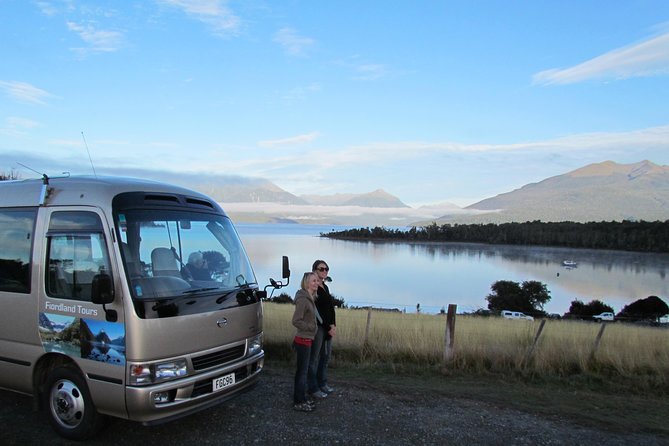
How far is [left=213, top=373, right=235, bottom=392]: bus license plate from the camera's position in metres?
4.34

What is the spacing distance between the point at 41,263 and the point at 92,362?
4.04 feet

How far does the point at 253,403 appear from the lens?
5359 mm

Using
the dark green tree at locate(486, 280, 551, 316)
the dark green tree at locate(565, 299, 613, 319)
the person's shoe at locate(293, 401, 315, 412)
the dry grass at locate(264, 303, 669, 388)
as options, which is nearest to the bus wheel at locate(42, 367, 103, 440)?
the person's shoe at locate(293, 401, 315, 412)

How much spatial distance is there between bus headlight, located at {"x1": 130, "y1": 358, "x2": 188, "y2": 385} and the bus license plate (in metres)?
0.38

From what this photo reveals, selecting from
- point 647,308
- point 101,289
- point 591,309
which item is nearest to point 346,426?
point 101,289

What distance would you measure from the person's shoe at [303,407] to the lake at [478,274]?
32208 mm

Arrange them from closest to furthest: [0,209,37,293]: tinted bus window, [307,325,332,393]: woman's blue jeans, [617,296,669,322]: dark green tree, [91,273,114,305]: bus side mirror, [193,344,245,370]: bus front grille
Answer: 1. [91,273,114,305]: bus side mirror
2. [193,344,245,370]: bus front grille
3. [0,209,37,293]: tinted bus window
4. [307,325,332,393]: woman's blue jeans
5. [617,296,669,322]: dark green tree

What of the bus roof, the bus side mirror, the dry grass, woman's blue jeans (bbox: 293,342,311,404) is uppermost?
the bus roof

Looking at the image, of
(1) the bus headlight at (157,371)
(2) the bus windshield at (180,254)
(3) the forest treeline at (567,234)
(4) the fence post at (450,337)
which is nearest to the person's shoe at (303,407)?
(2) the bus windshield at (180,254)

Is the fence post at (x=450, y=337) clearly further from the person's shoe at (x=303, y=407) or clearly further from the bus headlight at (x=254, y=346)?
the bus headlight at (x=254, y=346)

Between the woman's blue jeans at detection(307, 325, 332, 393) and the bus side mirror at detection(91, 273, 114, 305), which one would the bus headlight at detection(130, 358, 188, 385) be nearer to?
the bus side mirror at detection(91, 273, 114, 305)

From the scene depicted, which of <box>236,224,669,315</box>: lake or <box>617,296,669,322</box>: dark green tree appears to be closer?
<box>617,296,669,322</box>: dark green tree

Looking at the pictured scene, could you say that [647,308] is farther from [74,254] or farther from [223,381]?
[74,254]

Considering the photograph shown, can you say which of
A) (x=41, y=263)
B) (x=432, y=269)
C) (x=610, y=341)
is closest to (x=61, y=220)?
(x=41, y=263)
